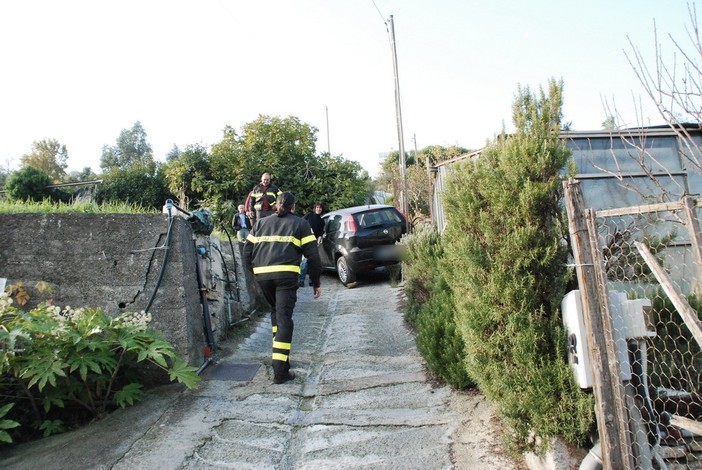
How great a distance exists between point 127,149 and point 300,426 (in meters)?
56.0

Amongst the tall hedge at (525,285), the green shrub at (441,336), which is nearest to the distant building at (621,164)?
the green shrub at (441,336)

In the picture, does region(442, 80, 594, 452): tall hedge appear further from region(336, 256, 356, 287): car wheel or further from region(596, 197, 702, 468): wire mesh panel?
region(336, 256, 356, 287): car wheel

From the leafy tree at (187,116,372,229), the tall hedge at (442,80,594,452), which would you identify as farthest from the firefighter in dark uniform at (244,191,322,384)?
the leafy tree at (187,116,372,229)

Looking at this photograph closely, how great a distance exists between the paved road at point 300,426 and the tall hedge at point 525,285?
49 cm

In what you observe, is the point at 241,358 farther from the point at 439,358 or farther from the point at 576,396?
the point at 576,396

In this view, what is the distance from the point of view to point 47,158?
126 feet

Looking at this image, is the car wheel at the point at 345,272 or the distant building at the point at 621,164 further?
the car wheel at the point at 345,272

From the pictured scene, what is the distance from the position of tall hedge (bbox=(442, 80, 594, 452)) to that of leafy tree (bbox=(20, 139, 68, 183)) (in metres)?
39.2

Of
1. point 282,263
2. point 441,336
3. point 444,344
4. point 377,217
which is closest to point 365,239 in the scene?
point 377,217

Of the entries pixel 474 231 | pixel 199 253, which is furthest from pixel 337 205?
pixel 474 231

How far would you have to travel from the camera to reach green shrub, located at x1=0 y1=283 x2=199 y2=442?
3.81 m

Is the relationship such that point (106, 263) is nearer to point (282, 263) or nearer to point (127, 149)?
point (282, 263)

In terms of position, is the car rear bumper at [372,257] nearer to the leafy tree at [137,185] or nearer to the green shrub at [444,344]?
the green shrub at [444,344]

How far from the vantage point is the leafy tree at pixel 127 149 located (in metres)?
51.6
